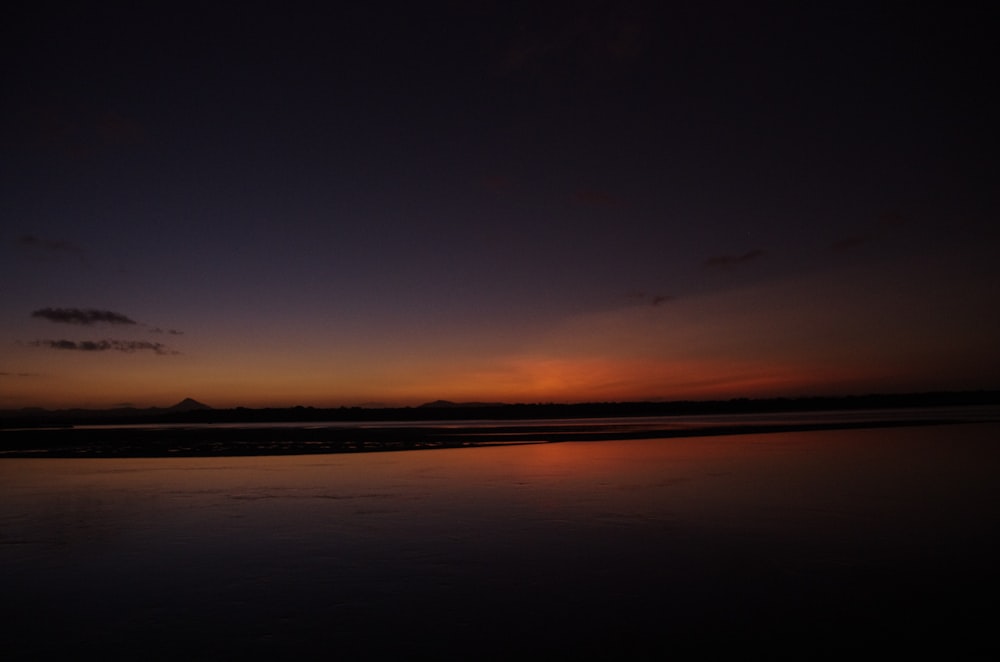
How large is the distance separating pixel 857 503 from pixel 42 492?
20.1 meters

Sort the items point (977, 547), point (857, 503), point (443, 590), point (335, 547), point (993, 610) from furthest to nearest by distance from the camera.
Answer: point (857, 503) < point (335, 547) < point (977, 547) < point (443, 590) < point (993, 610)

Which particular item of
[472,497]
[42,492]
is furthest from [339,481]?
[42,492]

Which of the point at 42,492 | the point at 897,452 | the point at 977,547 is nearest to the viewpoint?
the point at 977,547

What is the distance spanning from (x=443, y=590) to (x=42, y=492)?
14.8 metres

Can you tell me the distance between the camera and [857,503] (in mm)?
13742

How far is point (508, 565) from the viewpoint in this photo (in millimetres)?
9469

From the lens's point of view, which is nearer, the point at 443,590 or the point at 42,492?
the point at 443,590

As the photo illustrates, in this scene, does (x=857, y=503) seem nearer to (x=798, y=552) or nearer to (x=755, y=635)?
(x=798, y=552)

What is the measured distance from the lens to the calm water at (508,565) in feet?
21.9

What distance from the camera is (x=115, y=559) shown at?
404 inches

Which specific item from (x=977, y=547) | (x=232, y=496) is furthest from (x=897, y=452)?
(x=232, y=496)

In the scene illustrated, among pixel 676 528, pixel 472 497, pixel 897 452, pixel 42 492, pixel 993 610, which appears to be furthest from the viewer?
pixel 897 452

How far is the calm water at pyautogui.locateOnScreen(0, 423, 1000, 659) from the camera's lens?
6680 millimetres

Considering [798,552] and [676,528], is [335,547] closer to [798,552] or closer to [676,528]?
[676,528]
